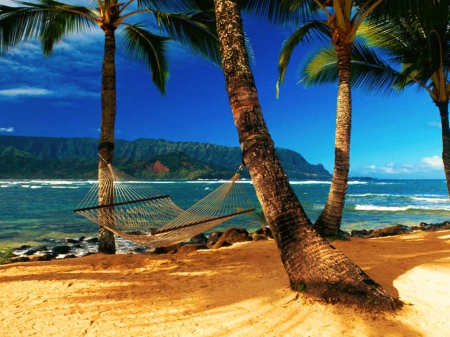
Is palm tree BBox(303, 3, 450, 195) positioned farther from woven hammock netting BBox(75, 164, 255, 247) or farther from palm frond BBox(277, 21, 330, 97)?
woven hammock netting BBox(75, 164, 255, 247)

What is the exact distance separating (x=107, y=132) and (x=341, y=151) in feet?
10.4

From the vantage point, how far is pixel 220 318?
194cm

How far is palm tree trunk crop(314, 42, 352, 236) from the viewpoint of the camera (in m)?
4.07

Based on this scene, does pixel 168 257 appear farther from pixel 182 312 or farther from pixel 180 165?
pixel 180 165

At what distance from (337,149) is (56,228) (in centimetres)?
845

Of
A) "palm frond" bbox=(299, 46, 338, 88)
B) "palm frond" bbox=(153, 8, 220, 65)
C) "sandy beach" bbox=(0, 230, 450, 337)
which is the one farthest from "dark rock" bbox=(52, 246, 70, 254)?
"palm frond" bbox=(299, 46, 338, 88)

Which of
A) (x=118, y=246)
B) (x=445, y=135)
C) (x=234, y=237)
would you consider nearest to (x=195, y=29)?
(x=234, y=237)

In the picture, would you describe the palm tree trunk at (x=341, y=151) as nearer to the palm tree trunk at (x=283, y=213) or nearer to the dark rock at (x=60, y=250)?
the palm tree trunk at (x=283, y=213)

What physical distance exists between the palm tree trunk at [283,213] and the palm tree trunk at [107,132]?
2327 millimetres

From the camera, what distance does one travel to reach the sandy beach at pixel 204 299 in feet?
5.92

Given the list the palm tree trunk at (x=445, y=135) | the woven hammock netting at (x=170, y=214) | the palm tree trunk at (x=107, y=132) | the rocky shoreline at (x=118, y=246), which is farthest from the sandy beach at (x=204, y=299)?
the palm tree trunk at (x=445, y=135)

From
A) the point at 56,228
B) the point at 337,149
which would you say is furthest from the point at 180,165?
the point at 337,149

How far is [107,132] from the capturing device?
13.8 feet

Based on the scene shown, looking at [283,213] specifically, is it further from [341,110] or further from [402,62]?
[402,62]
